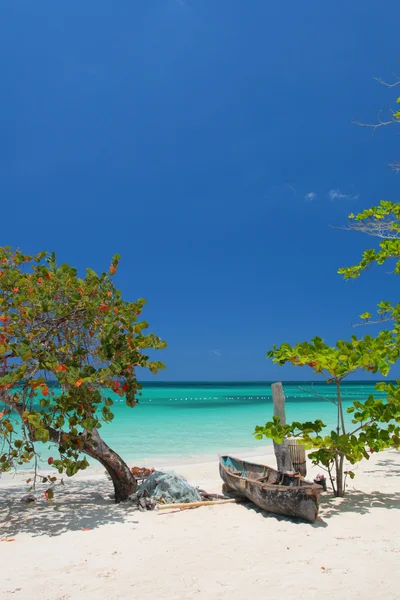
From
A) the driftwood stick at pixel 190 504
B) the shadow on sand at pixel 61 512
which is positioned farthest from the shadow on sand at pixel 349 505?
the shadow on sand at pixel 61 512

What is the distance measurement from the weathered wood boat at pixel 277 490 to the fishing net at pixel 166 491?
2.31 ft

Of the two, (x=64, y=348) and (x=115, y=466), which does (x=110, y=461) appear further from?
(x=64, y=348)

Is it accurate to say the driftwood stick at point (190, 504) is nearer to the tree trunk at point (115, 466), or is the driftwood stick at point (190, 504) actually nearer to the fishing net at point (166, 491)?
the fishing net at point (166, 491)

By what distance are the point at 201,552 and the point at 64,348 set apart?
3.22 m

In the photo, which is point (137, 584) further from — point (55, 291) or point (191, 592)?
point (55, 291)

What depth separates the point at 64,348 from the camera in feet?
20.7

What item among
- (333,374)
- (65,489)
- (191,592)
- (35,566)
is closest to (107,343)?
(35,566)

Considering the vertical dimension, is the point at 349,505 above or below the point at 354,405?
below

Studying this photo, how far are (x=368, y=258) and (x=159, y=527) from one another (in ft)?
18.7

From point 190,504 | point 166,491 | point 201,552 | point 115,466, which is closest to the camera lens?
point 201,552

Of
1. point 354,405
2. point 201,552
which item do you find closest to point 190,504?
point 201,552

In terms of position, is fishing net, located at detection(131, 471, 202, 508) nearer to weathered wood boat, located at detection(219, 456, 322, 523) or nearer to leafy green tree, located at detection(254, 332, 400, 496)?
weathered wood boat, located at detection(219, 456, 322, 523)

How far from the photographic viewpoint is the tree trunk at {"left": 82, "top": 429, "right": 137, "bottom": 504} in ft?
23.8

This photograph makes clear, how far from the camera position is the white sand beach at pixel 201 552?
4.05m
